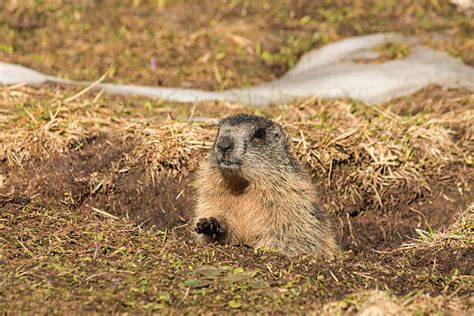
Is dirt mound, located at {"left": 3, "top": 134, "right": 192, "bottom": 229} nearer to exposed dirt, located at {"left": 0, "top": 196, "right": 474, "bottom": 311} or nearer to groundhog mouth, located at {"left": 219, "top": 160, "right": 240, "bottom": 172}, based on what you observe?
exposed dirt, located at {"left": 0, "top": 196, "right": 474, "bottom": 311}

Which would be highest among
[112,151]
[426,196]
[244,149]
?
[244,149]

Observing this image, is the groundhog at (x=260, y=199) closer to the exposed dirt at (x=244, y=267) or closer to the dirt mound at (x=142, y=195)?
the exposed dirt at (x=244, y=267)

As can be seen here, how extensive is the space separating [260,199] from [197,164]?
125 centimetres

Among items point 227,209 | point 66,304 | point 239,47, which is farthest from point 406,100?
point 66,304

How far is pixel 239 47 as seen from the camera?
9805 mm

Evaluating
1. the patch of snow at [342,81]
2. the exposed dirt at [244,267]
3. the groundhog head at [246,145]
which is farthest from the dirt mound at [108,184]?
the patch of snow at [342,81]

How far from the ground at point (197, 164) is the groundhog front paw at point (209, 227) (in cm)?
26

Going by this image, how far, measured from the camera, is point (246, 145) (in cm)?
539

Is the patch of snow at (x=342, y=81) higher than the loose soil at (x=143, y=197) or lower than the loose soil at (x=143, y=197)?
higher

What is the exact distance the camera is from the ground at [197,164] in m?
4.04

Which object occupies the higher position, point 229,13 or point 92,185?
point 229,13

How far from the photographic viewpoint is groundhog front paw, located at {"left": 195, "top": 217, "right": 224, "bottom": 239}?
5.25 m

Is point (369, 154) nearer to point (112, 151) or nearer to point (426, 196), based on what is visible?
point (426, 196)

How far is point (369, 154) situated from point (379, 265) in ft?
7.25
